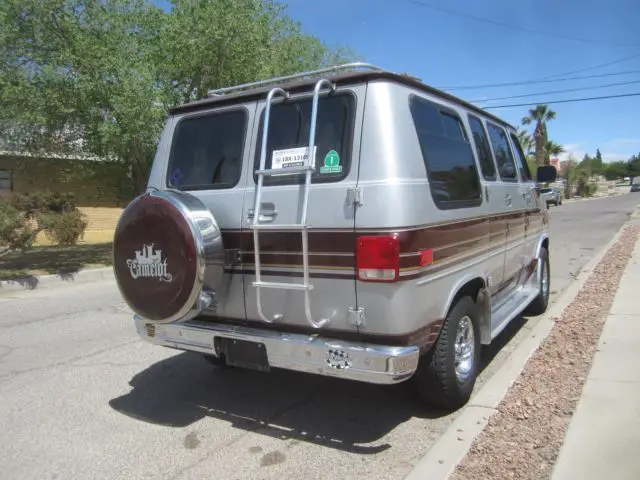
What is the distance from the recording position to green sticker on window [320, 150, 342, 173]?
3412 millimetres

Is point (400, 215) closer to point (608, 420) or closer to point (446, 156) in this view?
point (446, 156)

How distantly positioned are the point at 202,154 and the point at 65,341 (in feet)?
11.0

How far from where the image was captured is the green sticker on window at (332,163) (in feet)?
11.2

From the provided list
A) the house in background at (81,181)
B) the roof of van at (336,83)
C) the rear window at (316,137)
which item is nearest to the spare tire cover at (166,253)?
the rear window at (316,137)

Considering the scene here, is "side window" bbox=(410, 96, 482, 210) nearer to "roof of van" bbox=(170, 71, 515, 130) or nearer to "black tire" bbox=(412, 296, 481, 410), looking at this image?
"roof of van" bbox=(170, 71, 515, 130)

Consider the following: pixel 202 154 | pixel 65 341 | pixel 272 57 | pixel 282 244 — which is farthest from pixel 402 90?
pixel 272 57

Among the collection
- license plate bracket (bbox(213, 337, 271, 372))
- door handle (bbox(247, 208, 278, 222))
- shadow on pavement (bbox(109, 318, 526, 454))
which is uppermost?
door handle (bbox(247, 208, 278, 222))

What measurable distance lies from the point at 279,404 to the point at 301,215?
169 cm

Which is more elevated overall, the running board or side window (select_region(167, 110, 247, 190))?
side window (select_region(167, 110, 247, 190))

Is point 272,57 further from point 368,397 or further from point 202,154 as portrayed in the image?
point 368,397

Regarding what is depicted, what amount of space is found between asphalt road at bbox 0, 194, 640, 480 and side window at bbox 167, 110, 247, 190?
173 centimetres

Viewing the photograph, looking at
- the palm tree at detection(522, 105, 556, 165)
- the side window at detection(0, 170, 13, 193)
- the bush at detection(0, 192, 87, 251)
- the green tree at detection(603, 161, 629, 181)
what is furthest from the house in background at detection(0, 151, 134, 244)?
the green tree at detection(603, 161, 629, 181)

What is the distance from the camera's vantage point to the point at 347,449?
3543mm

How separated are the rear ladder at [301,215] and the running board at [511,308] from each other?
188 centimetres
